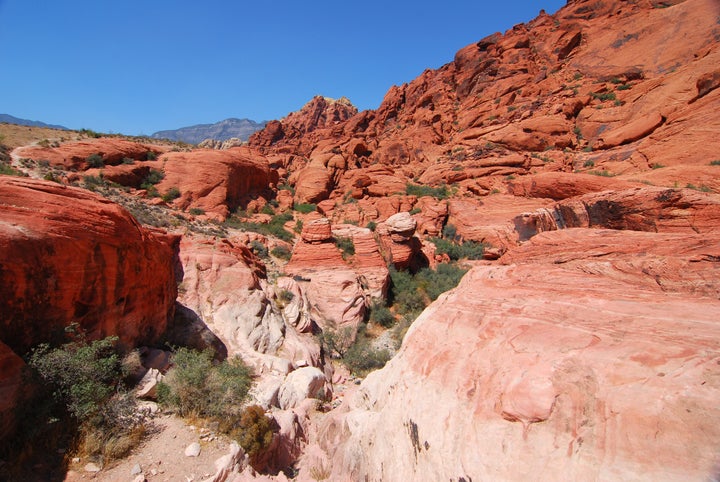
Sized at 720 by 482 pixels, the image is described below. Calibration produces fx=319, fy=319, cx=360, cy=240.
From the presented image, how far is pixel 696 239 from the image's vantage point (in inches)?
168

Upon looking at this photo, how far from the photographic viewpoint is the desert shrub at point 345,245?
1818 centimetres

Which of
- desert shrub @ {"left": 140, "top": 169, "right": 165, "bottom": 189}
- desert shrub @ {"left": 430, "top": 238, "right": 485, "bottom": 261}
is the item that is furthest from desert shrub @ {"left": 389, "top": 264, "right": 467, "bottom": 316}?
desert shrub @ {"left": 140, "top": 169, "right": 165, "bottom": 189}

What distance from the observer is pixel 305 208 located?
29.8 meters

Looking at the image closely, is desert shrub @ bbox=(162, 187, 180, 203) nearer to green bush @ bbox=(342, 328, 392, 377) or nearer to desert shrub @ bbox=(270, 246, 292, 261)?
desert shrub @ bbox=(270, 246, 292, 261)

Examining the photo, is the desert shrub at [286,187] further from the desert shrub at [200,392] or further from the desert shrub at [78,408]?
the desert shrub at [78,408]

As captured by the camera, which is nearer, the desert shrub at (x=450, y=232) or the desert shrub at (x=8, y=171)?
the desert shrub at (x=8, y=171)

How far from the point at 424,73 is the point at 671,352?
55758mm

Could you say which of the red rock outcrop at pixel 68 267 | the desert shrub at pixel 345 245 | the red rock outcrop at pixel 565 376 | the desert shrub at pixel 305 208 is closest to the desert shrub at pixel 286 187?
the desert shrub at pixel 305 208

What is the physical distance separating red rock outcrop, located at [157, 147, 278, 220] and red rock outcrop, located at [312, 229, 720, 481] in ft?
71.5

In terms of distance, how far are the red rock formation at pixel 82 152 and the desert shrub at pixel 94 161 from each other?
0.13m

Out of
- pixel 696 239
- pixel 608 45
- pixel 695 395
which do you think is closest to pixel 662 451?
pixel 695 395

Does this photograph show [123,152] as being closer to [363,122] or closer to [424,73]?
[363,122]

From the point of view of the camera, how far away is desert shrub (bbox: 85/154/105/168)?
20.2 metres

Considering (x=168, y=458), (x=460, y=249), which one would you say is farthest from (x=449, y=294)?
(x=460, y=249)
